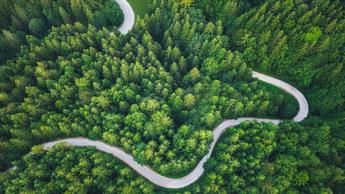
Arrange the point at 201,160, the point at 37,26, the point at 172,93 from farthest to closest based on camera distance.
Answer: the point at 37,26 → the point at 172,93 → the point at 201,160

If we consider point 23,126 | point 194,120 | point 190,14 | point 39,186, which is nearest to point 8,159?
point 23,126

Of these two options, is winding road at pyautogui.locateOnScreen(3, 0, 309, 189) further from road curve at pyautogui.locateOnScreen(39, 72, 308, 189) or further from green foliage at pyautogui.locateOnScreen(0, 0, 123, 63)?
green foliage at pyautogui.locateOnScreen(0, 0, 123, 63)

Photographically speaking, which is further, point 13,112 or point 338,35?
point 338,35

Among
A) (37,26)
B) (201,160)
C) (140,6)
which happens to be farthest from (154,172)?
(37,26)

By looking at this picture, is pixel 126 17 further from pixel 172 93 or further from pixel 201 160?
pixel 201 160

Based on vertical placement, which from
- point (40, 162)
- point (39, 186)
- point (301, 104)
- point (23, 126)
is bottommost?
point (39, 186)

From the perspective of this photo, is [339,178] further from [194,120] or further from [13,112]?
[13,112]

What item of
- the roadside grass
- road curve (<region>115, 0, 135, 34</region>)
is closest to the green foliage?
road curve (<region>115, 0, 135, 34</region>)
